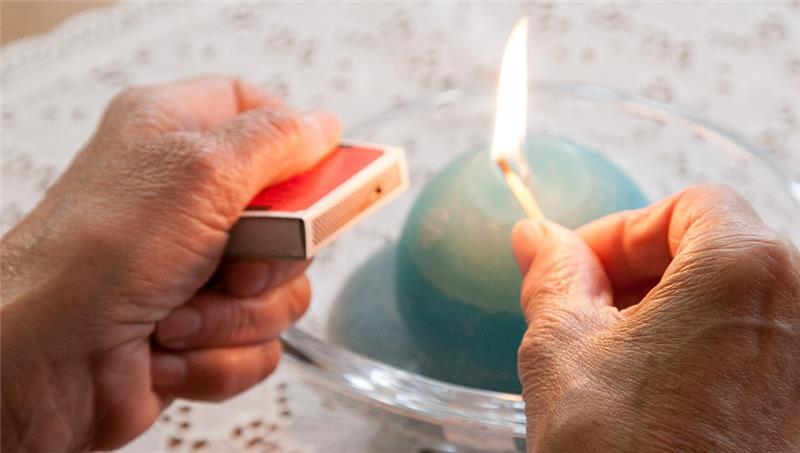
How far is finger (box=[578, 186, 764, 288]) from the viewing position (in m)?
0.39

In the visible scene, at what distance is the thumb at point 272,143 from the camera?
500 millimetres

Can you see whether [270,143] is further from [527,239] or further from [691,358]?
[691,358]

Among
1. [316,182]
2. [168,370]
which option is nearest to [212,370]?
[168,370]

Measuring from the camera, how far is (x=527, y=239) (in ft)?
1.53

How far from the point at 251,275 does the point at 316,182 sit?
8 centimetres

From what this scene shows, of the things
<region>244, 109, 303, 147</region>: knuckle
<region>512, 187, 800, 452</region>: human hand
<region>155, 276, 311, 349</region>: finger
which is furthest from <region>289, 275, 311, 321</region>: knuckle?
<region>512, 187, 800, 452</region>: human hand

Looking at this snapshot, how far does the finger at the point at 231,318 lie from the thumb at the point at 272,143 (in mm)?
88

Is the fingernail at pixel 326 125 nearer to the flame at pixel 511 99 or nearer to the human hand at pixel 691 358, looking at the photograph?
the flame at pixel 511 99

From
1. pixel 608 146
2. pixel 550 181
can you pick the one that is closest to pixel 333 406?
pixel 550 181

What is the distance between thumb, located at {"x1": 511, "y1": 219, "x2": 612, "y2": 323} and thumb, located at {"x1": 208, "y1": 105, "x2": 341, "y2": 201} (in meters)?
0.14

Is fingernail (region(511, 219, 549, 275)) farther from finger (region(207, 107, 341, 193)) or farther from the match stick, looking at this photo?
finger (region(207, 107, 341, 193))

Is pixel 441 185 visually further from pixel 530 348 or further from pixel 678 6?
pixel 678 6

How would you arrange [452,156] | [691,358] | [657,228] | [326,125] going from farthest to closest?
[452,156], [326,125], [657,228], [691,358]

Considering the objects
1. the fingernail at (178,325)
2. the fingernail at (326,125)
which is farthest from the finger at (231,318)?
the fingernail at (326,125)
